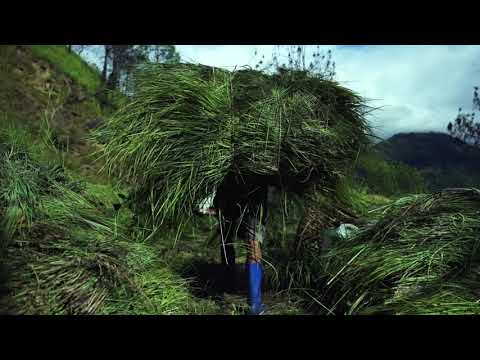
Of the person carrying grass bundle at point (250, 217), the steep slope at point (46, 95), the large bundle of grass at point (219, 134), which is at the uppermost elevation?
the steep slope at point (46, 95)

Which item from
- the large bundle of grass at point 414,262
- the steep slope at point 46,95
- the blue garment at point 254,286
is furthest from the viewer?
the steep slope at point 46,95

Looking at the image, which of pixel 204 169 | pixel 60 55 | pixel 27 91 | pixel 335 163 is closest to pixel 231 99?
pixel 204 169

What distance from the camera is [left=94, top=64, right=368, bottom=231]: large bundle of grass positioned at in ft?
9.30

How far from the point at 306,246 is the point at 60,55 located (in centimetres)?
1642

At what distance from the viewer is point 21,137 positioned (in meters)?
3.55

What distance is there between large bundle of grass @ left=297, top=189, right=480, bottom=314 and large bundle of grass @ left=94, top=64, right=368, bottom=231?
0.62 m

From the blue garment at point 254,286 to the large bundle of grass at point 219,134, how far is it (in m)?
0.58

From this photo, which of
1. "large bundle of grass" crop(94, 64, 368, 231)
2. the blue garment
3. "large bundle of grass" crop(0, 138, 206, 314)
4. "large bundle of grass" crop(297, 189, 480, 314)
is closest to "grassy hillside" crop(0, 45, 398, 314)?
"large bundle of grass" crop(0, 138, 206, 314)

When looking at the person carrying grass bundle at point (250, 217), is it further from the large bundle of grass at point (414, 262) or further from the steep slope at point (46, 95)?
the steep slope at point (46, 95)

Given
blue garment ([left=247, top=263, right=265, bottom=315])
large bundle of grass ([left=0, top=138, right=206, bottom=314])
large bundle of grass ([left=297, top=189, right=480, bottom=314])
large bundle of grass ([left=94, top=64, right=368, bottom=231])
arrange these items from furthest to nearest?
blue garment ([left=247, top=263, right=265, bottom=315])
large bundle of grass ([left=94, top=64, right=368, bottom=231])
large bundle of grass ([left=297, top=189, right=480, bottom=314])
large bundle of grass ([left=0, top=138, right=206, bottom=314])

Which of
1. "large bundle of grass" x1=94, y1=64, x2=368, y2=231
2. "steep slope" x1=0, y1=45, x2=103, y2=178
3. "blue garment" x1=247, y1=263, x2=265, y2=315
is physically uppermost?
"steep slope" x1=0, y1=45, x2=103, y2=178

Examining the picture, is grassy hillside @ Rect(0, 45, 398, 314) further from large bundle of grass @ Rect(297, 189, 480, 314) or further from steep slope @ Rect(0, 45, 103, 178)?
steep slope @ Rect(0, 45, 103, 178)

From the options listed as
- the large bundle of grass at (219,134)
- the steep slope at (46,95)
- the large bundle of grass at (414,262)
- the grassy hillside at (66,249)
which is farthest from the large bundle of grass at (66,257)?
the steep slope at (46,95)

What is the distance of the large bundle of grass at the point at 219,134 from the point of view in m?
2.83
